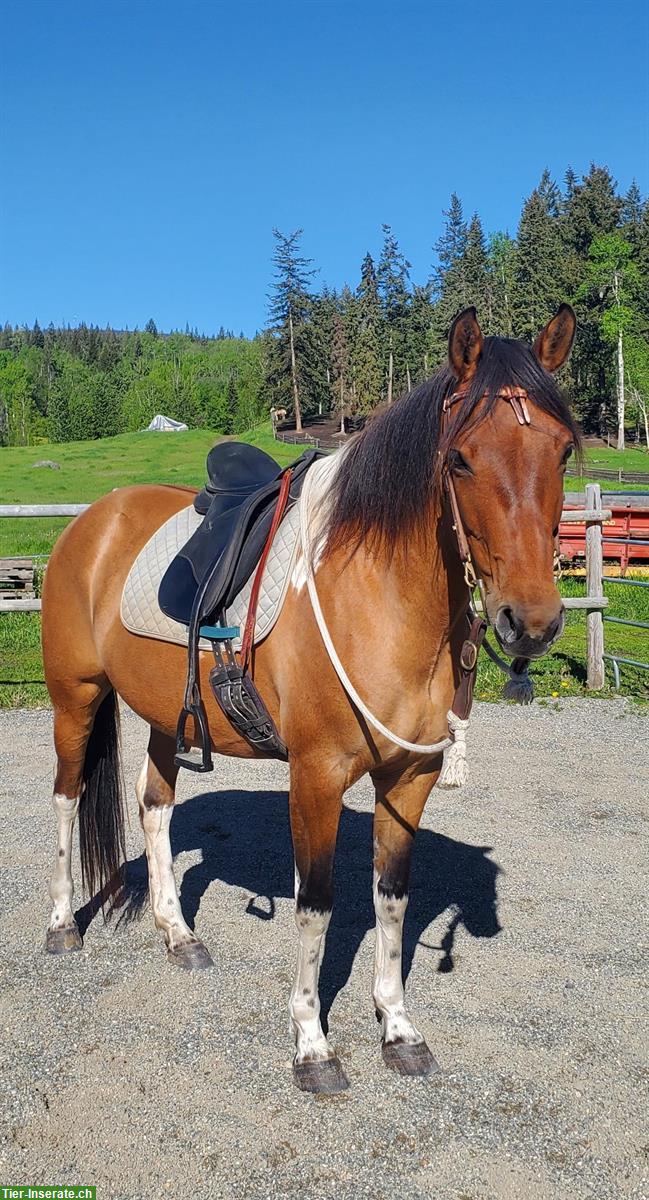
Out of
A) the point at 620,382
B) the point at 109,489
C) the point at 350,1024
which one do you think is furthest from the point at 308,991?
the point at 620,382

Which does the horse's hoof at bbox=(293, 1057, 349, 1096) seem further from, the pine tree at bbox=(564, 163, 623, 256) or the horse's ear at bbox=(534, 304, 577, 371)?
the pine tree at bbox=(564, 163, 623, 256)

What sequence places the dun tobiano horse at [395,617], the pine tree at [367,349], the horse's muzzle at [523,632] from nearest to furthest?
the horse's muzzle at [523,632] < the dun tobiano horse at [395,617] < the pine tree at [367,349]

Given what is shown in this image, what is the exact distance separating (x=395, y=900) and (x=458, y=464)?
5.45ft

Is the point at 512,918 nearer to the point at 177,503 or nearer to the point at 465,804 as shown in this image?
the point at 465,804

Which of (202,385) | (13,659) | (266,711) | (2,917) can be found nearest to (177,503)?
(266,711)

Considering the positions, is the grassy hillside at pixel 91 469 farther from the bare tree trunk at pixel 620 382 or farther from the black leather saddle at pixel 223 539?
the bare tree trunk at pixel 620 382

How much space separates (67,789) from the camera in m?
3.83

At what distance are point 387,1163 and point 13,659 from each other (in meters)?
8.09

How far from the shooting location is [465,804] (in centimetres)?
539

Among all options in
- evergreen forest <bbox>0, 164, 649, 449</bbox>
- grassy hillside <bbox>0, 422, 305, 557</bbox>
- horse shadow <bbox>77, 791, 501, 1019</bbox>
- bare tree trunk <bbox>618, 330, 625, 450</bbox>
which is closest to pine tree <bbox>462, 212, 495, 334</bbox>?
evergreen forest <bbox>0, 164, 649, 449</bbox>

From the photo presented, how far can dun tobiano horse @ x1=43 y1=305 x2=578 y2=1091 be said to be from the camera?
2.11 meters

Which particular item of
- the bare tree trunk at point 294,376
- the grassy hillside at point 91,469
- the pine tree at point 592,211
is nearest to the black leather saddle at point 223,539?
the grassy hillside at point 91,469

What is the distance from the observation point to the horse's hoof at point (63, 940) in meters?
3.61

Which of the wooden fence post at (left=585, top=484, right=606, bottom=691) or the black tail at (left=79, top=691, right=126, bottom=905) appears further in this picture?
the wooden fence post at (left=585, top=484, right=606, bottom=691)
